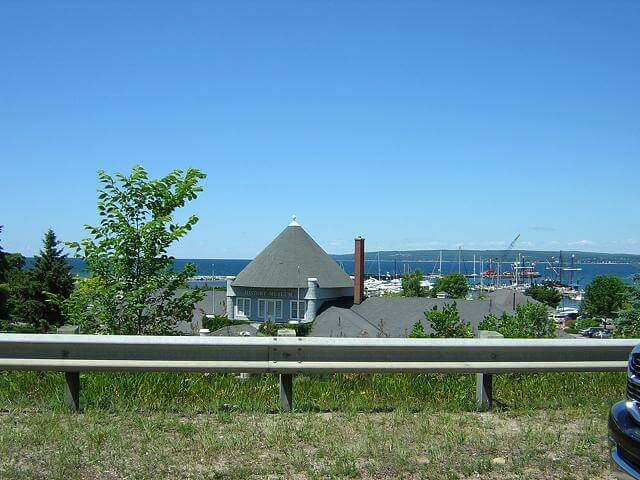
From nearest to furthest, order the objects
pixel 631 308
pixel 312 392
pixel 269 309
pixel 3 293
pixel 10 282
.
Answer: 1. pixel 312 392
2. pixel 631 308
3. pixel 3 293
4. pixel 10 282
5. pixel 269 309

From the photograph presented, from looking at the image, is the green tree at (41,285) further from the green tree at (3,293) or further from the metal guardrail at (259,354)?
the metal guardrail at (259,354)

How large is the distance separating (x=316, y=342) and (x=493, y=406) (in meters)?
1.99

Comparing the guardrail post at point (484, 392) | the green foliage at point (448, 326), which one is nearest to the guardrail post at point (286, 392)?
the guardrail post at point (484, 392)

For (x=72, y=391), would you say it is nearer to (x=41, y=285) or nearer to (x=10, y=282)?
(x=41, y=285)

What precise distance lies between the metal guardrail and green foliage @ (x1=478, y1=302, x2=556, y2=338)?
10.5ft

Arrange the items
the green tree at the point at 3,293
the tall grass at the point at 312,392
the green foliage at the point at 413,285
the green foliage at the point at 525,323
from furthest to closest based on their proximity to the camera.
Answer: the green foliage at the point at 413,285 → the green tree at the point at 3,293 → the green foliage at the point at 525,323 → the tall grass at the point at 312,392

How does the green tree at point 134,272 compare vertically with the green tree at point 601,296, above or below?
above

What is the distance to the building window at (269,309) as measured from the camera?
63.1 metres

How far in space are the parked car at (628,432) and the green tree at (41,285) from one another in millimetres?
56262

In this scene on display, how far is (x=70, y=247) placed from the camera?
11031mm

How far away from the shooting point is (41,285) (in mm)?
56031

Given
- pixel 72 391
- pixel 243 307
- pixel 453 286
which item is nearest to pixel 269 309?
pixel 243 307

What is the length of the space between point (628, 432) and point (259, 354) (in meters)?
3.74

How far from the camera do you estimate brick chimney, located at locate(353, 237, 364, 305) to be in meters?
61.7
